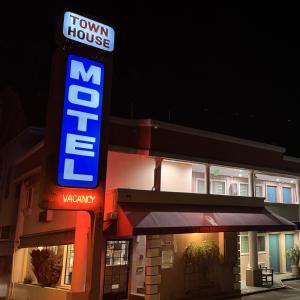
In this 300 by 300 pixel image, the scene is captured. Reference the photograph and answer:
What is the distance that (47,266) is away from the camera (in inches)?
577

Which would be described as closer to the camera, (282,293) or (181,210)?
(181,210)

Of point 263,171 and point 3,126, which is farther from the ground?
point 3,126

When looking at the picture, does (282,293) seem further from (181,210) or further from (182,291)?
(181,210)

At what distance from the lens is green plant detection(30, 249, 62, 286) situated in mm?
14305

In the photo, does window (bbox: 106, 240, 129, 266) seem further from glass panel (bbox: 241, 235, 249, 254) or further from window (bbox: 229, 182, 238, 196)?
glass panel (bbox: 241, 235, 249, 254)

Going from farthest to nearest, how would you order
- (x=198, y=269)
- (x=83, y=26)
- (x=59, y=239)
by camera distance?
(x=198, y=269), (x=59, y=239), (x=83, y=26)

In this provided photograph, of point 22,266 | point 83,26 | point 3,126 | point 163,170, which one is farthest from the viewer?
point 3,126

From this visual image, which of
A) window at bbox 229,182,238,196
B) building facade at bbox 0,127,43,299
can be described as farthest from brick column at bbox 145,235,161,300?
building facade at bbox 0,127,43,299

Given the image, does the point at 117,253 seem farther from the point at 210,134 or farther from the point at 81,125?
the point at 210,134

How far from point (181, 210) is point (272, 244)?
1054cm

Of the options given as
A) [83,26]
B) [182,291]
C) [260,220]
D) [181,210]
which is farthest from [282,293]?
[83,26]

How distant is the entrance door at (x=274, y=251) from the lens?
2172cm

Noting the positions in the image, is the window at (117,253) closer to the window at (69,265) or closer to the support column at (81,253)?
the window at (69,265)

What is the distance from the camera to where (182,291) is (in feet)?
47.0
